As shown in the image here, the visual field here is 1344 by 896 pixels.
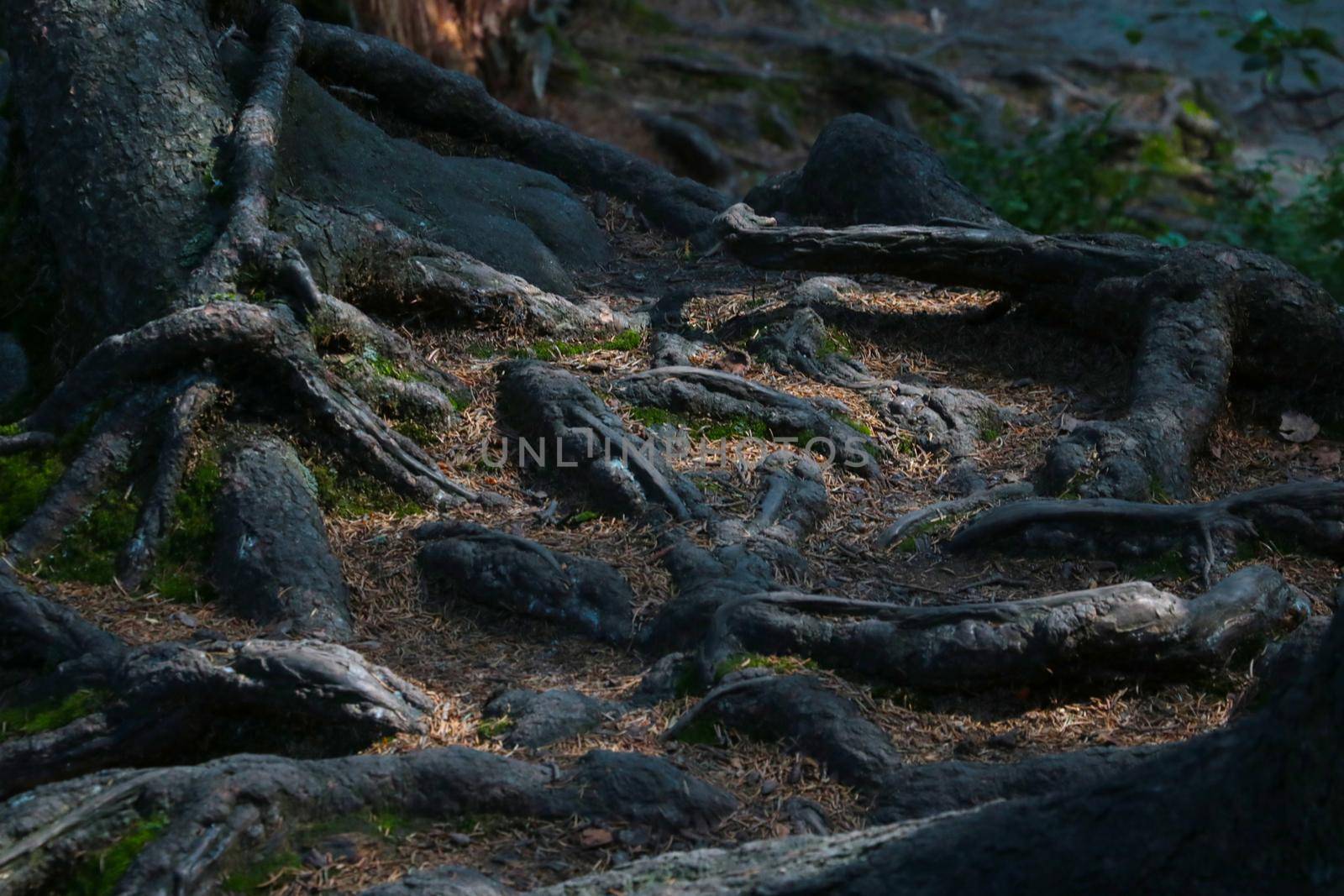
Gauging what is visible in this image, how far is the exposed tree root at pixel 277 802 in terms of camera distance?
10.4ft

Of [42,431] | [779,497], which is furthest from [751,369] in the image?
[42,431]

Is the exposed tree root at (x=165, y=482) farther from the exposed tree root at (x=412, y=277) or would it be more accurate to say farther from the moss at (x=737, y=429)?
the moss at (x=737, y=429)

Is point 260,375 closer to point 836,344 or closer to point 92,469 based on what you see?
point 92,469

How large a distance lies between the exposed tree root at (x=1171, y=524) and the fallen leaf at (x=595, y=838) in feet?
7.66

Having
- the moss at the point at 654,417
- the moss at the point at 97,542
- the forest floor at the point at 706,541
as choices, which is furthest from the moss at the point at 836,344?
the moss at the point at 97,542

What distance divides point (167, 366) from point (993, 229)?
4.53 metres

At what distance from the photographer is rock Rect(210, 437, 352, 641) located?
15.3 feet

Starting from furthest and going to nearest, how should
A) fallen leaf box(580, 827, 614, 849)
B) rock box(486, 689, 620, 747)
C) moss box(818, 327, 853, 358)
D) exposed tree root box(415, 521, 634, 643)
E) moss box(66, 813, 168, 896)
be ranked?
moss box(818, 327, 853, 358)
exposed tree root box(415, 521, 634, 643)
rock box(486, 689, 620, 747)
fallen leaf box(580, 827, 614, 849)
moss box(66, 813, 168, 896)

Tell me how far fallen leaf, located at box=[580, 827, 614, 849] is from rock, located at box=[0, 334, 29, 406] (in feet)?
13.1

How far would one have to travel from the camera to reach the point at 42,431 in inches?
207

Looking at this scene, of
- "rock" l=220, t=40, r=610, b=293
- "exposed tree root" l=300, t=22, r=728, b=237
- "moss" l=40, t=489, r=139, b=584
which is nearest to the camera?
"moss" l=40, t=489, r=139, b=584

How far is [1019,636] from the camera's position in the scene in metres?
4.18

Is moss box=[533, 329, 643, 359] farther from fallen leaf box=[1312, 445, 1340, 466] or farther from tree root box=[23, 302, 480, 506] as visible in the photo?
fallen leaf box=[1312, 445, 1340, 466]

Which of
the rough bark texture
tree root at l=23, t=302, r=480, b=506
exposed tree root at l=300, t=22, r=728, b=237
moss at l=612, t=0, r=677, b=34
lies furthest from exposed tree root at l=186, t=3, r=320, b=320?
moss at l=612, t=0, r=677, b=34
